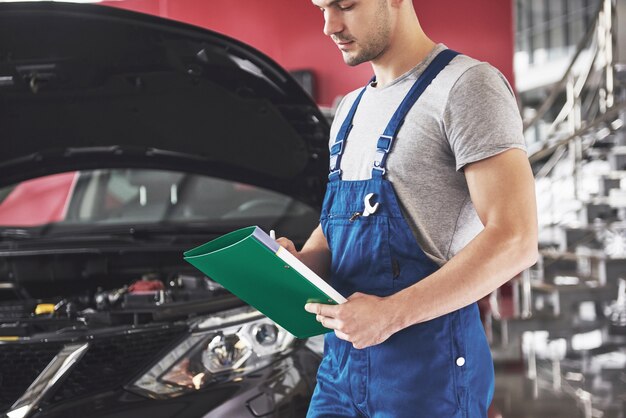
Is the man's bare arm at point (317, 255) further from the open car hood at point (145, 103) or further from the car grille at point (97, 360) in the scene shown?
the open car hood at point (145, 103)

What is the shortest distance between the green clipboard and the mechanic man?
5 cm

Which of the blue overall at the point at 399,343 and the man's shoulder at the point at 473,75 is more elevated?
the man's shoulder at the point at 473,75

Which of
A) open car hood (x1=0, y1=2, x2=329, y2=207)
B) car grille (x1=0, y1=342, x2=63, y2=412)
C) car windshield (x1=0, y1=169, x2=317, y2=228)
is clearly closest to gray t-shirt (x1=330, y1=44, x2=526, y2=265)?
open car hood (x1=0, y1=2, x2=329, y2=207)

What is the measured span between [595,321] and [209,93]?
3.49m

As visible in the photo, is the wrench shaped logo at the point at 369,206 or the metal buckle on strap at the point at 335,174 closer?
the wrench shaped logo at the point at 369,206

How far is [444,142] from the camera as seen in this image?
1200mm

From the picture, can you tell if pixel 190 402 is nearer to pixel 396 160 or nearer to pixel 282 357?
pixel 282 357

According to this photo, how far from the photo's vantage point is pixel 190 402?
1.66 meters

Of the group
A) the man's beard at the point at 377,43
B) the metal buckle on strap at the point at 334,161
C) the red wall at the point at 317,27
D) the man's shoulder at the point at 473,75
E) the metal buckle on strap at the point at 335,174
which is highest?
the red wall at the point at 317,27

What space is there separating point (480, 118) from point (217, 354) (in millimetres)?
912

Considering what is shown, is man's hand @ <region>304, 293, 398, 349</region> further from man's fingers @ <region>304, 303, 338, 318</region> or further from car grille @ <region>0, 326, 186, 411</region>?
car grille @ <region>0, 326, 186, 411</region>

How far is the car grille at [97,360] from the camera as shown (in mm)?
1690

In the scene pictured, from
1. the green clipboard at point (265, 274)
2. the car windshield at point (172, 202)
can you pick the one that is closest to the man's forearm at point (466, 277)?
the green clipboard at point (265, 274)

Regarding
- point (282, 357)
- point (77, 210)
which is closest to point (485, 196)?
point (282, 357)
